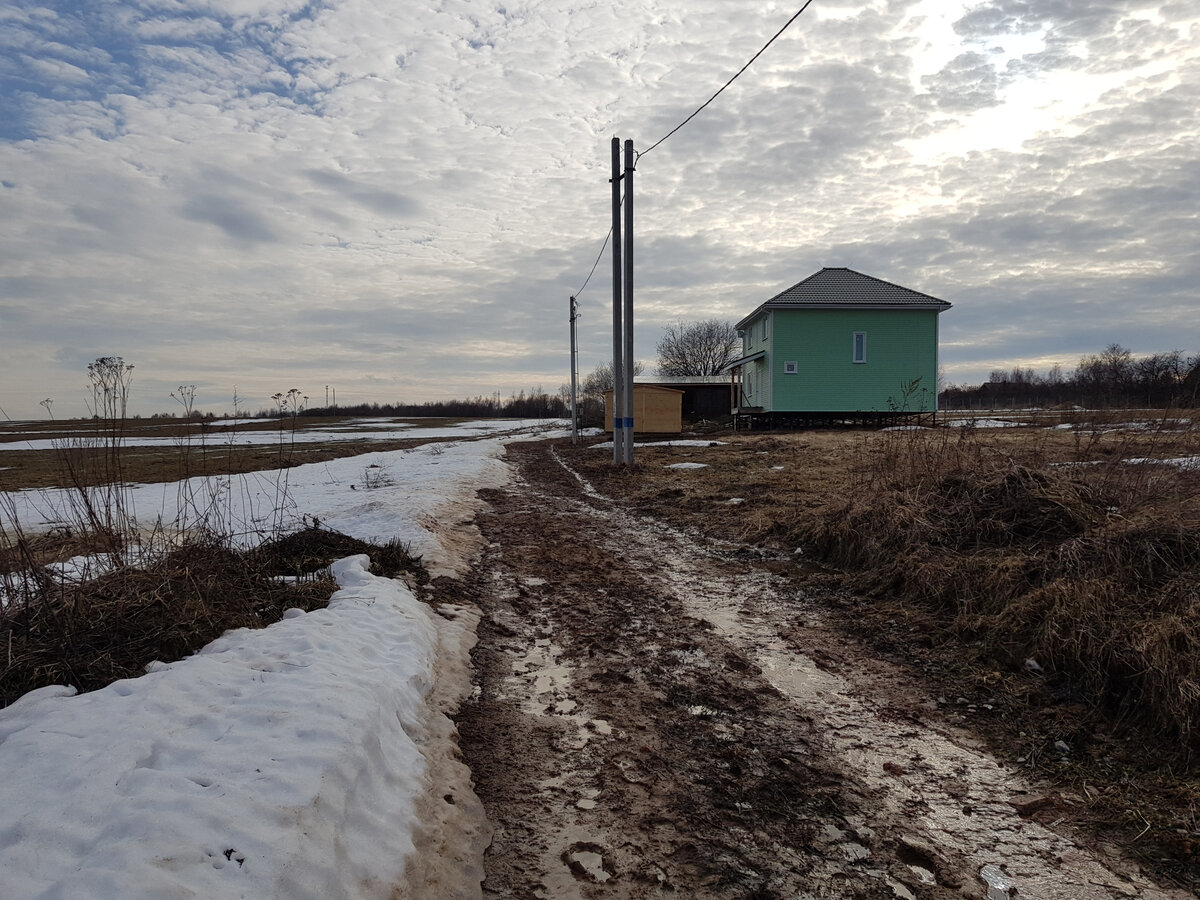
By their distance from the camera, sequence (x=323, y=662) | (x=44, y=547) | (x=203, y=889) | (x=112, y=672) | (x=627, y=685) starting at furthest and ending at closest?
(x=44, y=547) → (x=627, y=685) → (x=323, y=662) → (x=112, y=672) → (x=203, y=889)

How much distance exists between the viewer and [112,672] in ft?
12.1

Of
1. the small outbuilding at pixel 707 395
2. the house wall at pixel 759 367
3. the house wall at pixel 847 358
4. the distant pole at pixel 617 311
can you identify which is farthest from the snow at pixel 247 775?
the small outbuilding at pixel 707 395

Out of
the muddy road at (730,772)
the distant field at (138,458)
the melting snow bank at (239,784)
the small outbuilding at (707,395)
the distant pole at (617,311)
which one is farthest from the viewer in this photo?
the small outbuilding at (707,395)

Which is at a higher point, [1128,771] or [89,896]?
[89,896]

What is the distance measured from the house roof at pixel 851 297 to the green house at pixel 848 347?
41mm

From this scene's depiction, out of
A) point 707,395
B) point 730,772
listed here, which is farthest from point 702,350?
point 730,772

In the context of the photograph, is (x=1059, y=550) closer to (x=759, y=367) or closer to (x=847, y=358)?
(x=847, y=358)

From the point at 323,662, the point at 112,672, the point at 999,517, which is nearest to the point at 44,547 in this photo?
the point at 112,672

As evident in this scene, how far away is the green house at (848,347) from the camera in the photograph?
30.3 meters

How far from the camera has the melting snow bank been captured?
2125 mm

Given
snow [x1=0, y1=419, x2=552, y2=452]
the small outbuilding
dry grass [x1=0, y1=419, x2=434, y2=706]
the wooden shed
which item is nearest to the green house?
the wooden shed

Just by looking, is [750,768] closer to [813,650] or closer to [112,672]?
[813,650]

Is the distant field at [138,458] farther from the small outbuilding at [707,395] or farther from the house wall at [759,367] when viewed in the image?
the small outbuilding at [707,395]

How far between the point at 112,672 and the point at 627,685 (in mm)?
2950
